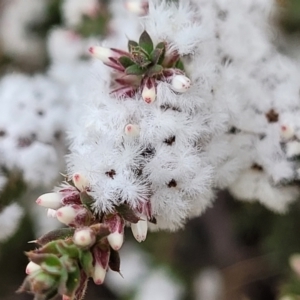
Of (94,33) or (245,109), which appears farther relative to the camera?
(94,33)

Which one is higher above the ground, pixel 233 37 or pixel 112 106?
pixel 233 37

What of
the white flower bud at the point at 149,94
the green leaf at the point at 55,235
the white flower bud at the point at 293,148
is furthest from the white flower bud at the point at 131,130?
the white flower bud at the point at 293,148

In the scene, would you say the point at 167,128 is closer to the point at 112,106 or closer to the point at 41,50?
the point at 112,106

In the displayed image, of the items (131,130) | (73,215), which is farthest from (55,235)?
(131,130)

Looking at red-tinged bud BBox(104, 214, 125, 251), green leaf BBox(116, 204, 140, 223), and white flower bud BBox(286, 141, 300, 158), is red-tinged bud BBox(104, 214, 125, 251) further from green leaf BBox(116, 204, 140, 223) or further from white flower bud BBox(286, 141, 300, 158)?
white flower bud BBox(286, 141, 300, 158)

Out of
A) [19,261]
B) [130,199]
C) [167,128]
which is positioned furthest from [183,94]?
[19,261]

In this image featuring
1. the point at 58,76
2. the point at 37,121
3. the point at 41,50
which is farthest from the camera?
the point at 41,50

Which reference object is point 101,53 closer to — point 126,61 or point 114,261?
point 126,61
